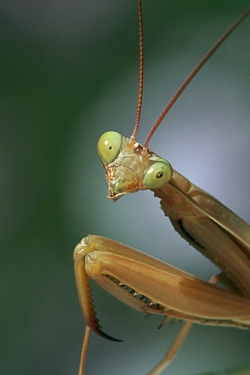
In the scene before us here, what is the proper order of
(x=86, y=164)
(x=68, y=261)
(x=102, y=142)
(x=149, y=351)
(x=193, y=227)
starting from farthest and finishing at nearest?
1. (x=86, y=164)
2. (x=68, y=261)
3. (x=149, y=351)
4. (x=193, y=227)
5. (x=102, y=142)

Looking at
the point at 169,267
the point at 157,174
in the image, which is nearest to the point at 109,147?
the point at 157,174

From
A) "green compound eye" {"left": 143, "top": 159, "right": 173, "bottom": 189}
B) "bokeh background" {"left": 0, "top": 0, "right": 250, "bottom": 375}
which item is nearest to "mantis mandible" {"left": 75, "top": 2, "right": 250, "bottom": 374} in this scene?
"green compound eye" {"left": 143, "top": 159, "right": 173, "bottom": 189}

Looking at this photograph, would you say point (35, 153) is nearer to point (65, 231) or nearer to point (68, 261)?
point (65, 231)

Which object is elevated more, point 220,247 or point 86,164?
point 86,164

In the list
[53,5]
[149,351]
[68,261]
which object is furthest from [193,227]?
[53,5]

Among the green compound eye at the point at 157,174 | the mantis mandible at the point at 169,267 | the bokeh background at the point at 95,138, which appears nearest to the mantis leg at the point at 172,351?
the bokeh background at the point at 95,138
